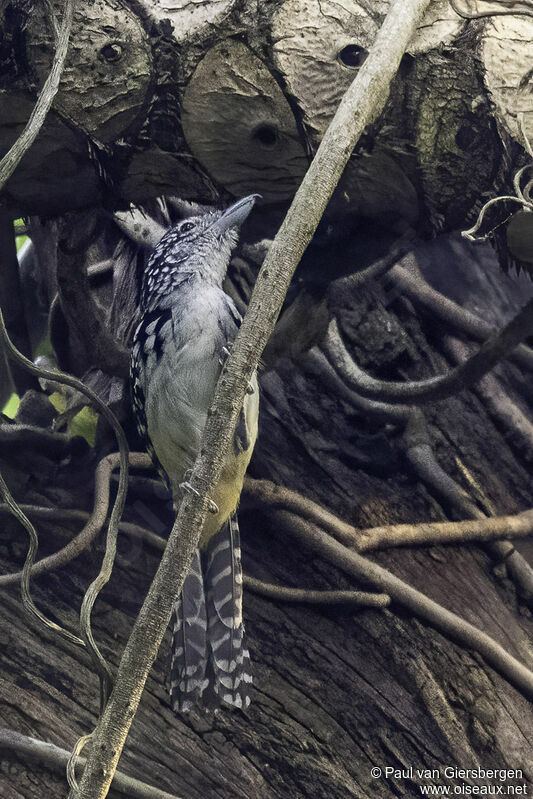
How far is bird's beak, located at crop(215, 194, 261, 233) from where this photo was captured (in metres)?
1.26

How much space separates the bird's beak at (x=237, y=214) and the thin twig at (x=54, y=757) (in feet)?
2.96

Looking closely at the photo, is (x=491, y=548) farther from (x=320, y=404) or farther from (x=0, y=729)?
(x=0, y=729)

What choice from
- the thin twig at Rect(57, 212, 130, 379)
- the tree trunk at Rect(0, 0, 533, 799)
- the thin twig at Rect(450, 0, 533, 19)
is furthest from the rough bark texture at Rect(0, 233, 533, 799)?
the thin twig at Rect(450, 0, 533, 19)

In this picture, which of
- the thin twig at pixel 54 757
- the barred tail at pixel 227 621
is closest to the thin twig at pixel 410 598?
the barred tail at pixel 227 621

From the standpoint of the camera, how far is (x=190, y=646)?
115 centimetres

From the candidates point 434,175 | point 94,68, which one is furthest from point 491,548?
point 94,68

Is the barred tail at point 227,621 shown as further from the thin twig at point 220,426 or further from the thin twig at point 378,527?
the thin twig at point 220,426

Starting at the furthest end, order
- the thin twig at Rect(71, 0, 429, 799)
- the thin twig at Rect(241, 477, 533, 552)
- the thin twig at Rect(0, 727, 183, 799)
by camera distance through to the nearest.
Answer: the thin twig at Rect(241, 477, 533, 552) → the thin twig at Rect(0, 727, 183, 799) → the thin twig at Rect(71, 0, 429, 799)

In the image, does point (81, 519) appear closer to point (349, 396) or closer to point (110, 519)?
point (110, 519)

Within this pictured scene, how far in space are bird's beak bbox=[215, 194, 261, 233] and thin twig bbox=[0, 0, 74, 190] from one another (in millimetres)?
338

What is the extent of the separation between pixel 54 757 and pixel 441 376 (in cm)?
89

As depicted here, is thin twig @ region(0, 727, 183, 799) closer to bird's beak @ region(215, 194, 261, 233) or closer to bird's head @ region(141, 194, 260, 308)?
bird's head @ region(141, 194, 260, 308)

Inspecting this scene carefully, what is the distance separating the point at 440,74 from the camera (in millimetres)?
1229

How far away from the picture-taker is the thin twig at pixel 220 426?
921 mm
